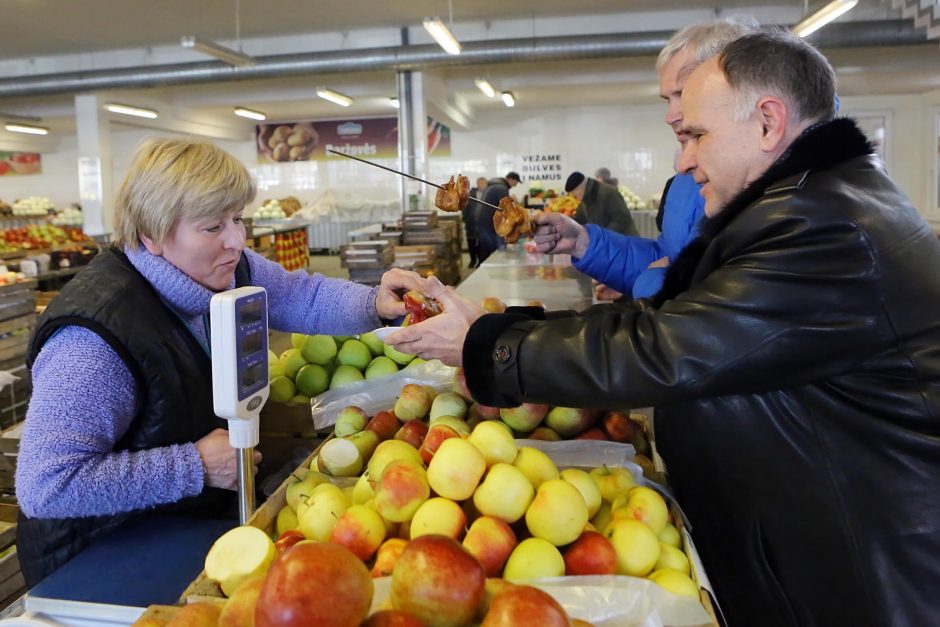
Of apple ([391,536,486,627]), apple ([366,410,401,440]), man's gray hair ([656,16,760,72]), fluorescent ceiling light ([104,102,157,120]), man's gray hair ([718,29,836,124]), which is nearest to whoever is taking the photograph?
apple ([391,536,486,627])

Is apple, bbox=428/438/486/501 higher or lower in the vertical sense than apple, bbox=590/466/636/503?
higher

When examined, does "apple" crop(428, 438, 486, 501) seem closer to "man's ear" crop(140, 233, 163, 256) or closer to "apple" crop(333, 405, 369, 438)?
"apple" crop(333, 405, 369, 438)

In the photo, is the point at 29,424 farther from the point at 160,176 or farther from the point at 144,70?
the point at 144,70

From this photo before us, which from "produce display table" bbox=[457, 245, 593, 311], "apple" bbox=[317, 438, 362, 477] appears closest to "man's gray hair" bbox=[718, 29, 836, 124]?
"apple" bbox=[317, 438, 362, 477]

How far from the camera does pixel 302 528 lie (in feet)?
4.44

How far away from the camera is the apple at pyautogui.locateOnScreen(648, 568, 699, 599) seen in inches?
45.4

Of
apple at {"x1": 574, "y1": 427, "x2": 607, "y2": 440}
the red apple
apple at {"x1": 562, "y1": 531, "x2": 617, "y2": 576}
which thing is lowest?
apple at {"x1": 562, "y1": 531, "x2": 617, "y2": 576}

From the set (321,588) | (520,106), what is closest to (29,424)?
(321,588)

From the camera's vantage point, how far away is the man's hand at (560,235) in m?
3.20

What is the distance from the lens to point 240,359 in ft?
3.96

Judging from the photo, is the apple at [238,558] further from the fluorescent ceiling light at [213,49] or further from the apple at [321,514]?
the fluorescent ceiling light at [213,49]

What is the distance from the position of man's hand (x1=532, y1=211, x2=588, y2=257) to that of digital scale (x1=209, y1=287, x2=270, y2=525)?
206 centimetres

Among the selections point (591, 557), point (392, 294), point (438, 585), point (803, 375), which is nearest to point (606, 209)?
point (392, 294)

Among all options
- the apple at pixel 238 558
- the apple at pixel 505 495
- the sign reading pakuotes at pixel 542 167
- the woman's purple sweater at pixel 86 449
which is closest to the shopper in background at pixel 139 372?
the woman's purple sweater at pixel 86 449
